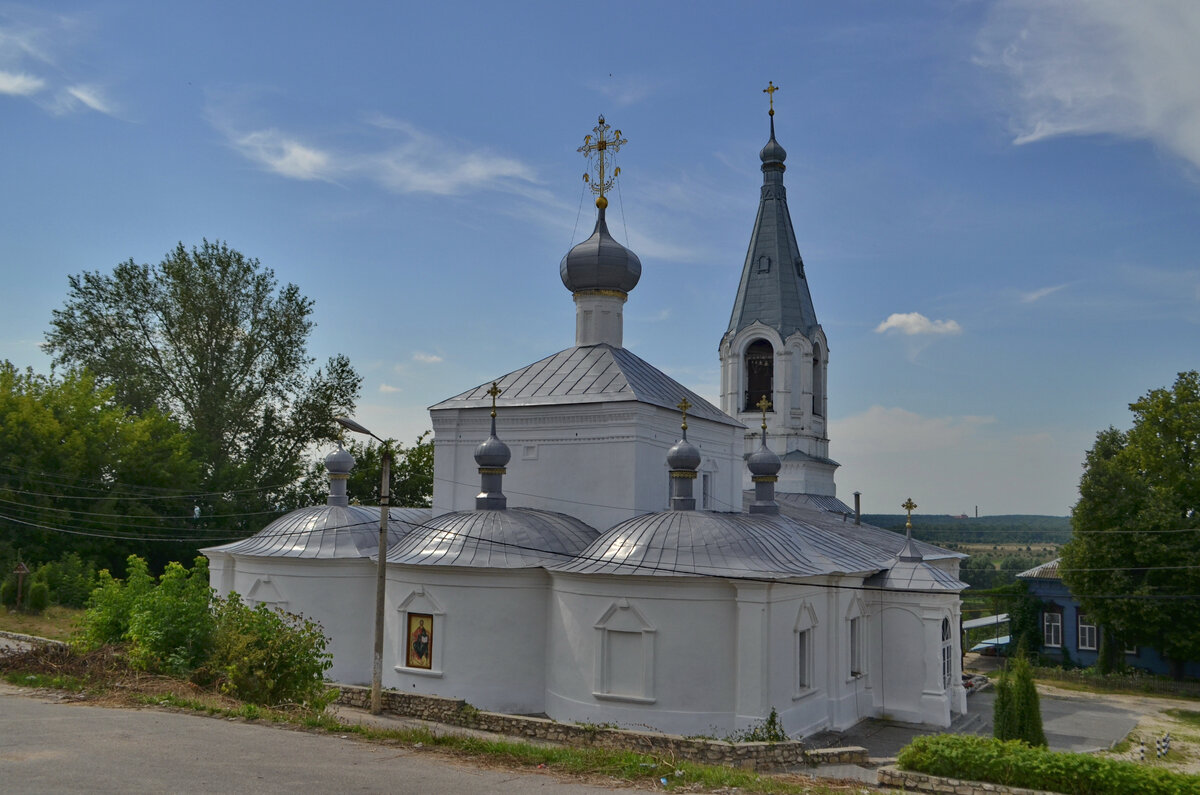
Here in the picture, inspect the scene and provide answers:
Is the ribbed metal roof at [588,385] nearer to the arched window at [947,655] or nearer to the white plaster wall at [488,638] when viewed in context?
the white plaster wall at [488,638]

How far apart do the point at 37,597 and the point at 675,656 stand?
16385 millimetres

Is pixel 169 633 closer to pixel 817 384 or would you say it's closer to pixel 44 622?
pixel 44 622

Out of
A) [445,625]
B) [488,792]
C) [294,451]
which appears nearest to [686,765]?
[488,792]

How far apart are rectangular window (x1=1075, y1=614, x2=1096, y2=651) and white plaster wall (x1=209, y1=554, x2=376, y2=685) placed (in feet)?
73.6

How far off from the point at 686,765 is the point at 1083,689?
63.3 ft

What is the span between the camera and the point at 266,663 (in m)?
11.3

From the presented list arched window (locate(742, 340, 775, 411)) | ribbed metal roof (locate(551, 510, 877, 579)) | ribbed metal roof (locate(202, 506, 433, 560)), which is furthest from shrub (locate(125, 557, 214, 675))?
arched window (locate(742, 340, 775, 411))

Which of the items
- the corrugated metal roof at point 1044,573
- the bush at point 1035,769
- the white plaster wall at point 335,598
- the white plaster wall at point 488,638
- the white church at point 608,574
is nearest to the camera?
the bush at point 1035,769

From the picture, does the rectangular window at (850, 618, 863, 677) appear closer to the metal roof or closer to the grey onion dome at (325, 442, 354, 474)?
the grey onion dome at (325, 442, 354, 474)

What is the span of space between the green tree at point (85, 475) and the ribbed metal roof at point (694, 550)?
1837 centimetres

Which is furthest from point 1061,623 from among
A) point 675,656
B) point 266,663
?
point 266,663

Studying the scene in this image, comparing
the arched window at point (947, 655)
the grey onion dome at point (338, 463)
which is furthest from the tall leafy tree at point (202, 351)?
the arched window at point (947, 655)

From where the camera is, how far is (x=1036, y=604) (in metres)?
29.0

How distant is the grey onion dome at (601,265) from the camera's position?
61.1 feet
